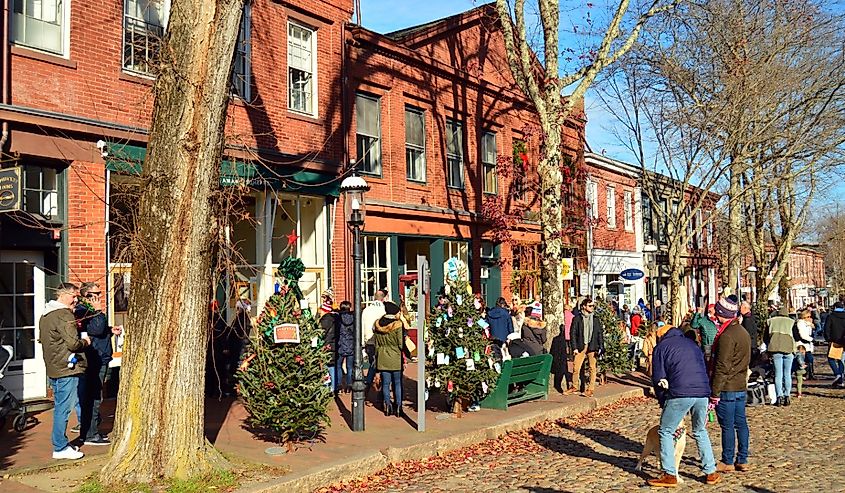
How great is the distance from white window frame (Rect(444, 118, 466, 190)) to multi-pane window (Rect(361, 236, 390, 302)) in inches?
141

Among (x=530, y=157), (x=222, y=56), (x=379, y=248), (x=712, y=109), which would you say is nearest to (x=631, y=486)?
(x=222, y=56)

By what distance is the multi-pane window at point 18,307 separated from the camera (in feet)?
39.3

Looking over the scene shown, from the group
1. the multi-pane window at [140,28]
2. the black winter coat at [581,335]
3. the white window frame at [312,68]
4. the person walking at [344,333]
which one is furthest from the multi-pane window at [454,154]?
the multi-pane window at [140,28]

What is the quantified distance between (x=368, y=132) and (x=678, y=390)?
480 inches

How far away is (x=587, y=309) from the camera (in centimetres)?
1522

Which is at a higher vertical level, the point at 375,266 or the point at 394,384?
the point at 375,266

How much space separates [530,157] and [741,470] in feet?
59.4

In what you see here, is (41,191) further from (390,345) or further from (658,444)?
(658,444)

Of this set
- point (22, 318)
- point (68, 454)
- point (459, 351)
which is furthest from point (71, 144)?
point (459, 351)

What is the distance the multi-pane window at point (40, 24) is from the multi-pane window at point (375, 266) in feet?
27.2

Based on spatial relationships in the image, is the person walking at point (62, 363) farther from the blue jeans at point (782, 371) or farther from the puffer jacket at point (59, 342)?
the blue jeans at point (782, 371)

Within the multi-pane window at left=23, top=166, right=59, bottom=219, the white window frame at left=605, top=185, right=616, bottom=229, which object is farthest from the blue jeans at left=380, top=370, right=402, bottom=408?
the white window frame at left=605, top=185, right=616, bottom=229

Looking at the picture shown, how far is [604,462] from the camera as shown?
10195 mm

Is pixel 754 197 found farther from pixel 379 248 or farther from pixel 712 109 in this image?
pixel 379 248
